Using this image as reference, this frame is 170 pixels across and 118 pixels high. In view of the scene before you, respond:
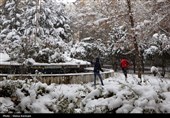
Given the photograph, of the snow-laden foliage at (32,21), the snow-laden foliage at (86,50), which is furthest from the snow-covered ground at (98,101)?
the snow-laden foliage at (86,50)

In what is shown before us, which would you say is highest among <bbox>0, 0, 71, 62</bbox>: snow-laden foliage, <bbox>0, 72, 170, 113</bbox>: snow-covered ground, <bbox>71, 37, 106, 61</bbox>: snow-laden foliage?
<bbox>0, 0, 71, 62</bbox>: snow-laden foliage

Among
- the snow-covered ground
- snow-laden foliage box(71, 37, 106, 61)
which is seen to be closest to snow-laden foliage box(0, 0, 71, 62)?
snow-laden foliage box(71, 37, 106, 61)

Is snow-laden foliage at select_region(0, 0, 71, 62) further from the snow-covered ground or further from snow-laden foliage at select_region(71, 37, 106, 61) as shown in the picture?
the snow-covered ground

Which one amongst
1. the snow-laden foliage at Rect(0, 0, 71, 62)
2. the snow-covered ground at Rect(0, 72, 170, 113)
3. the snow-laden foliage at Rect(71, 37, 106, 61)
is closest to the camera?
the snow-covered ground at Rect(0, 72, 170, 113)

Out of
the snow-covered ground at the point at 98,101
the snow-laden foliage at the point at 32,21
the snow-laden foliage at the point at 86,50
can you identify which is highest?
the snow-laden foliage at the point at 32,21

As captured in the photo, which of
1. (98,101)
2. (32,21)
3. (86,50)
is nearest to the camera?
(98,101)

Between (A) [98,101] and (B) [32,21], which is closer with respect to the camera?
(A) [98,101]

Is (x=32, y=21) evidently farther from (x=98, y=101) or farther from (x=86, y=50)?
(x=98, y=101)

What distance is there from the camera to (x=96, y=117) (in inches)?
163

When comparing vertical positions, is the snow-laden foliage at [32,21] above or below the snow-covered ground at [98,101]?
above

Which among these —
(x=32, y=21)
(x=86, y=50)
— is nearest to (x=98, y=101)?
(x=86, y=50)

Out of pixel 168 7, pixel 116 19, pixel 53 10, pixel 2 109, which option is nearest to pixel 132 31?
pixel 116 19

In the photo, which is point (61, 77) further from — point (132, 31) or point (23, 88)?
point (23, 88)

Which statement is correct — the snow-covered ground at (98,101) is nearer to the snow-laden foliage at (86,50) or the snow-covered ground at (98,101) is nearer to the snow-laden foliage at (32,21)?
the snow-laden foliage at (32,21)
